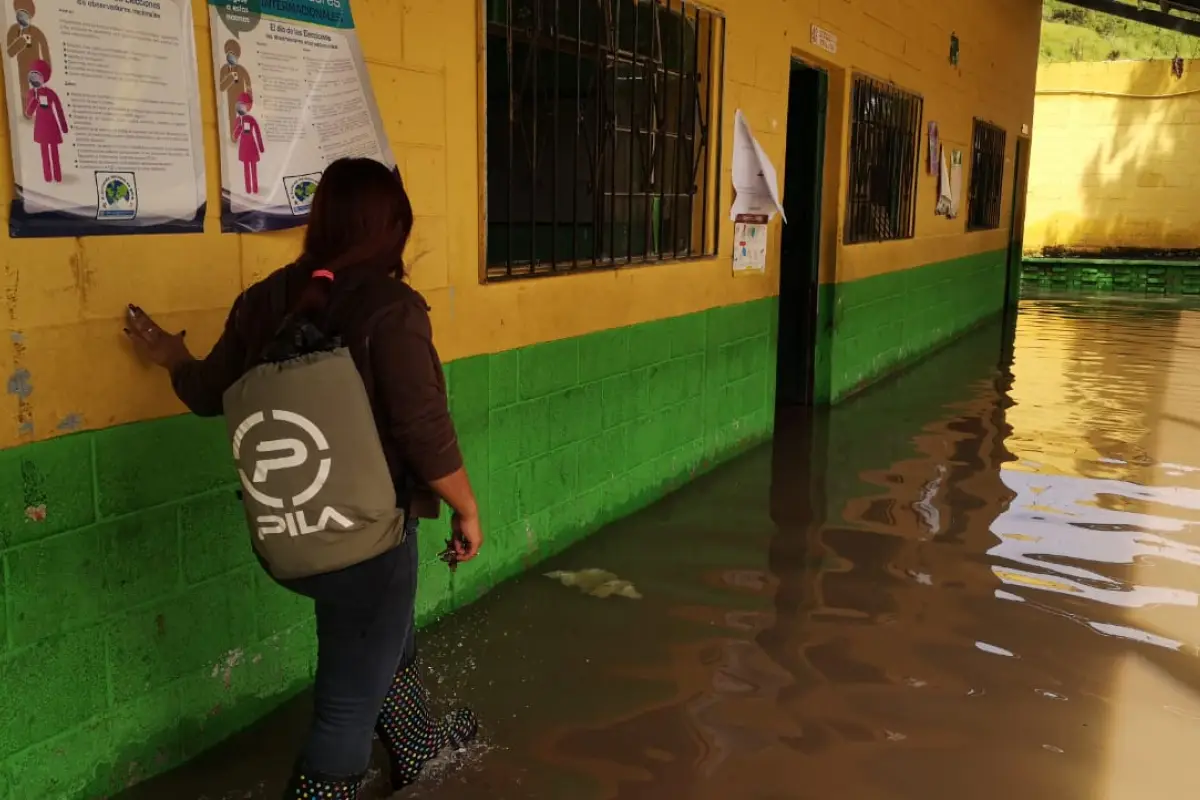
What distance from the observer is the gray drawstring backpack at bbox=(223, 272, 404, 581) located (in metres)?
1.66

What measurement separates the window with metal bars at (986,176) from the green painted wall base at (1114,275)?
5068mm

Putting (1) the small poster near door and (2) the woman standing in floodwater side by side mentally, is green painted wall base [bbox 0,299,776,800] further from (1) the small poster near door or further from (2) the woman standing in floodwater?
(1) the small poster near door

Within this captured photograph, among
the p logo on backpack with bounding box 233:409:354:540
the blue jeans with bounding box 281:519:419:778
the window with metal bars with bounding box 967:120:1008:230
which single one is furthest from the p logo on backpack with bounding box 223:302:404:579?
the window with metal bars with bounding box 967:120:1008:230

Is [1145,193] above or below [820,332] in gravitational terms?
above

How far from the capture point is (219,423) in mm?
2371

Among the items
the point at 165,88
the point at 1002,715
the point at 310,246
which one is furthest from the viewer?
the point at 1002,715

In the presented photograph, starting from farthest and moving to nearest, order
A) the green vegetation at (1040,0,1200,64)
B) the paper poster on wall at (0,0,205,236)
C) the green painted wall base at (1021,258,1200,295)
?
1. the green vegetation at (1040,0,1200,64)
2. the green painted wall base at (1021,258,1200,295)
3. the paper poster on wall at (0,0,205,236)

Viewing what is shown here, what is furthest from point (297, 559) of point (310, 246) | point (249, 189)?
point (249, 189)

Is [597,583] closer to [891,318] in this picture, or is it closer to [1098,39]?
[891,318]

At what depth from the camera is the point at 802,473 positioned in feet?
16.4

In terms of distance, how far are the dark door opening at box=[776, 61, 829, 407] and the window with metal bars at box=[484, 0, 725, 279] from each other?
170 cm

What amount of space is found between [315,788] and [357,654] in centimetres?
27

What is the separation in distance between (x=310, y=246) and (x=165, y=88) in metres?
0.61

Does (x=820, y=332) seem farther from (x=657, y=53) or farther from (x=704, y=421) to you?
(x=657, y=53)
